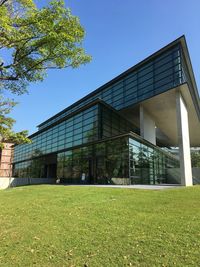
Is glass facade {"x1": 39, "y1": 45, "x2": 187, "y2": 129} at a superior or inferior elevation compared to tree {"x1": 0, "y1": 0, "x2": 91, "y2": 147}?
superior

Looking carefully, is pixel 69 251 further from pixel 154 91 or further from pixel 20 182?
pixel 20 182

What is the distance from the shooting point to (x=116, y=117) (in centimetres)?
2927

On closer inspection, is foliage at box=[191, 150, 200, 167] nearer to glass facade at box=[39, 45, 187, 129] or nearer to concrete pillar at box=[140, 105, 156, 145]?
concrete pillar at box=[140, 105, 156, 145]

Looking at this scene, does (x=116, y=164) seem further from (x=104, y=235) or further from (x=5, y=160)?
(x=5, y=160)

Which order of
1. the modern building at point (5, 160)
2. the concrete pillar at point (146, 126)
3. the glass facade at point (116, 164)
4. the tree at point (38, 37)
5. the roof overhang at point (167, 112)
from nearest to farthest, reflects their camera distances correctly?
the tree at point (38, 37) < the glass facade at point (116, 164) < the roof overhang at point (167, 112) < the concrete pillar at point (146, 126) < the modern building at point (5, 160)

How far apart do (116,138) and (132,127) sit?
13024 mm

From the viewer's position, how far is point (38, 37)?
8547 mm

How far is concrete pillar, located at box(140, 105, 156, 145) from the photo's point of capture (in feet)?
91.7

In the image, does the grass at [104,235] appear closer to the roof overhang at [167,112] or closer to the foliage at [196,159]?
the roof overhang at [167,112]

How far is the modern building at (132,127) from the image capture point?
21.8 metres

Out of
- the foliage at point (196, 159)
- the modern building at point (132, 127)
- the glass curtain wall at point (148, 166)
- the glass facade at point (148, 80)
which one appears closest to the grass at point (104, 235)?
the glass curtain wall at point (148, 166)

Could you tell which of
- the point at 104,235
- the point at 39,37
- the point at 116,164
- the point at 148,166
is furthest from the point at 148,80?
the point at 104,235

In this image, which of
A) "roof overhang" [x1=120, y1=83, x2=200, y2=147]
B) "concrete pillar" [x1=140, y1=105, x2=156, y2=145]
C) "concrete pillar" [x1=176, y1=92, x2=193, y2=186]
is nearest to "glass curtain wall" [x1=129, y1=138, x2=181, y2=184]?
"concrete pillar" [x1=140, y1=105, x2=156, y2=145]

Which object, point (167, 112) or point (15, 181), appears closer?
point (167, 112)
